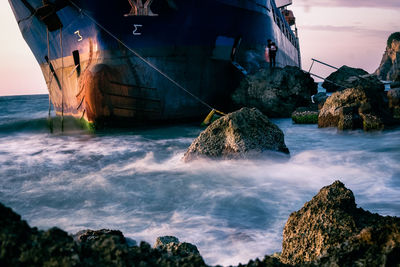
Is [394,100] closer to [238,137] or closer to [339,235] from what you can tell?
[238,137]

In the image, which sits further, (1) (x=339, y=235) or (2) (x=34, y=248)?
(1) (x=339, y=235)

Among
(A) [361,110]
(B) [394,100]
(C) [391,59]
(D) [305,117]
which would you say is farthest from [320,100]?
(C) [391,59]

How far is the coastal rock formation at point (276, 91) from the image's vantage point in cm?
1479

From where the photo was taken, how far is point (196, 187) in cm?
600

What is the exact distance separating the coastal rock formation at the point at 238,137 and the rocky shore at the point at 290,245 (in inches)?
154

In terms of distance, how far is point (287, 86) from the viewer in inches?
599

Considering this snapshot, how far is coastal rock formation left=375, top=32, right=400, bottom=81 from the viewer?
119 metres

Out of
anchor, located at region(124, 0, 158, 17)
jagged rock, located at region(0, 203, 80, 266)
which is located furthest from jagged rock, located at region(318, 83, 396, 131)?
jagged rock, located at region(0, 203, 80, 266)

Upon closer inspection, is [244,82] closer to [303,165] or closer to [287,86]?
[287,86]

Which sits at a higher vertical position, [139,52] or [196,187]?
[139,52]

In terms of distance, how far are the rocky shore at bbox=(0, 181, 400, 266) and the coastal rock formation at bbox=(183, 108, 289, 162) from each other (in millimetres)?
3914

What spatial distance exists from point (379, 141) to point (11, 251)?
987 cm

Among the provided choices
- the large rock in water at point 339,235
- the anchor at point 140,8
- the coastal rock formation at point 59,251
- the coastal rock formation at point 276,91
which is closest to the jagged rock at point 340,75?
the coastal rock formation at point 276,91

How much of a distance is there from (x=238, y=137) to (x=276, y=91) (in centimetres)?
890
